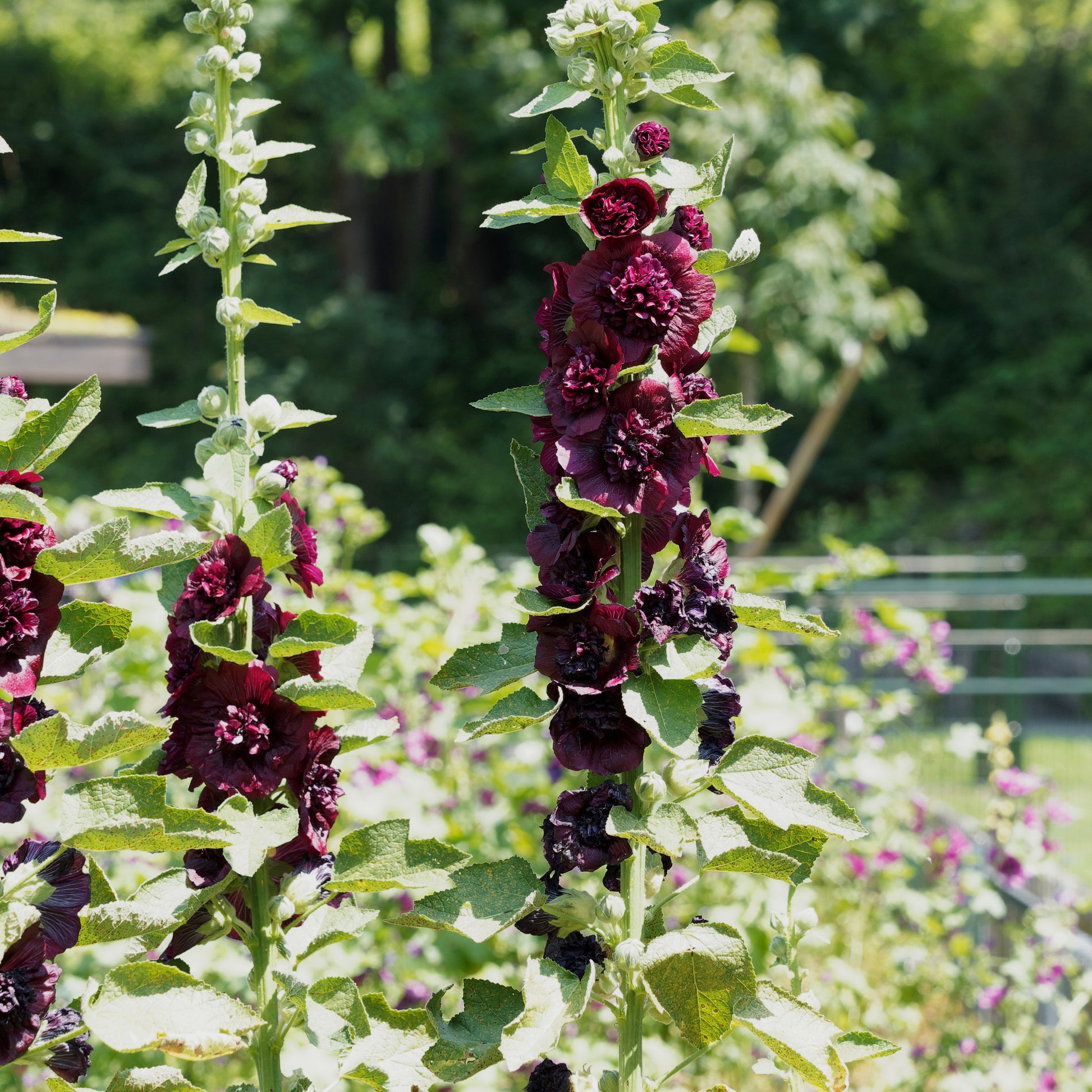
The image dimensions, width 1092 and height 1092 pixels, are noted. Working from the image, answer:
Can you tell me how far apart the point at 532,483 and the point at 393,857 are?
34 centimetres

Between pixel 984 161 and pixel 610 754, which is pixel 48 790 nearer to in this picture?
pixel 610 754

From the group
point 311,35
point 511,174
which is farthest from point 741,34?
point 311,35

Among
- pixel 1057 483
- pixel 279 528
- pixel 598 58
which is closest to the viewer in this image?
pixel 279 528

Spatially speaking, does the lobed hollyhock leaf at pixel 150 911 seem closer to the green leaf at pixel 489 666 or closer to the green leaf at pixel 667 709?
the green leaf at pixel 489 666

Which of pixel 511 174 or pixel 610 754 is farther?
pixel 511 174

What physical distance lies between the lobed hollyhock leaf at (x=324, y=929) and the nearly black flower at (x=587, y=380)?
424 millimetres

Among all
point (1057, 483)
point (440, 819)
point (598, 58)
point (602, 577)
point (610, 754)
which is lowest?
point (1057, 483)

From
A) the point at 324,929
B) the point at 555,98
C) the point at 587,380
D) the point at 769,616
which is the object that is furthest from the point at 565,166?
the point at 324,929

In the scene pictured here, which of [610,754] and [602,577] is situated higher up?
[602,577]

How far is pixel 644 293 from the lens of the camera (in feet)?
3.16

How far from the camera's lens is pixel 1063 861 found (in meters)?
3.76

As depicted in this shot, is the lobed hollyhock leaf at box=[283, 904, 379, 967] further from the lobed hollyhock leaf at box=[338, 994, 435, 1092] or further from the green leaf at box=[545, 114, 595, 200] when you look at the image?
→ the green leaf at box=[545, 114, 595, 200]

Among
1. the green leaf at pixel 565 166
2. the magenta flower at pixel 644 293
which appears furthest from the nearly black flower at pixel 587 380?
the green leaf at pixel 565 166

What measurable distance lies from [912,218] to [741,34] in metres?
6.01
